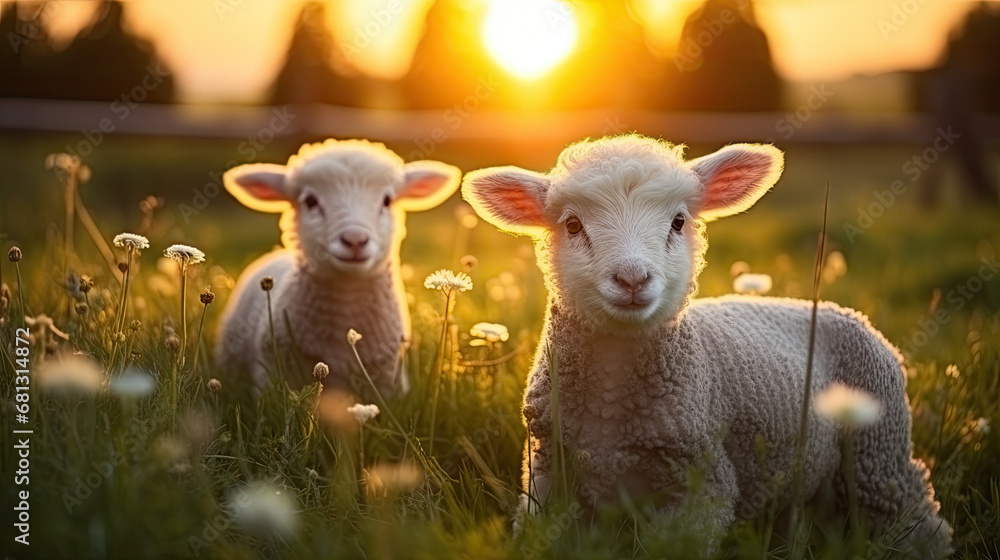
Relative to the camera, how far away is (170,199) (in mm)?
13234

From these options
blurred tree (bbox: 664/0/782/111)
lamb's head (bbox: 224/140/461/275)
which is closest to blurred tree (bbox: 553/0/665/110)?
blurred tree (bbox: 664/0/782/111)

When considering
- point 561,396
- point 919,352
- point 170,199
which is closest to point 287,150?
point 170,199

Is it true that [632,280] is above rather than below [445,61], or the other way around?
below

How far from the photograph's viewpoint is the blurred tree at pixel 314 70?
1295 centimetres

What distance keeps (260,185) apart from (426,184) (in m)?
0.84

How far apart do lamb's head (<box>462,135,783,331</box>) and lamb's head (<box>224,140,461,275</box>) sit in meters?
1.08

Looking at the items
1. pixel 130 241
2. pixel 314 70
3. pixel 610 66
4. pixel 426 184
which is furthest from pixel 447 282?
pixel 314 70

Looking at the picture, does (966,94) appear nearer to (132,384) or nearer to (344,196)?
(344,196)

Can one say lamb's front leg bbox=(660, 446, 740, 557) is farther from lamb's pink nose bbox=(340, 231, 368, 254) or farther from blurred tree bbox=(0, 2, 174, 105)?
blurred tree bbox=(0, 2, 174, 105)

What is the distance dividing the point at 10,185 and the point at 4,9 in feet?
6.95

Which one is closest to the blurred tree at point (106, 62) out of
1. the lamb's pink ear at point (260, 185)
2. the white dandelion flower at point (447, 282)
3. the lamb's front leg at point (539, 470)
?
the lamb's pink ear at point (260, 185)

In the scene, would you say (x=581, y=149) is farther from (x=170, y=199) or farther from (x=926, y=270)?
(x=170, y=199)

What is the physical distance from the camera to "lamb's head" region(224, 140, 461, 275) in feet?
12.7

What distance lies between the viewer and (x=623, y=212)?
8.46 feet
